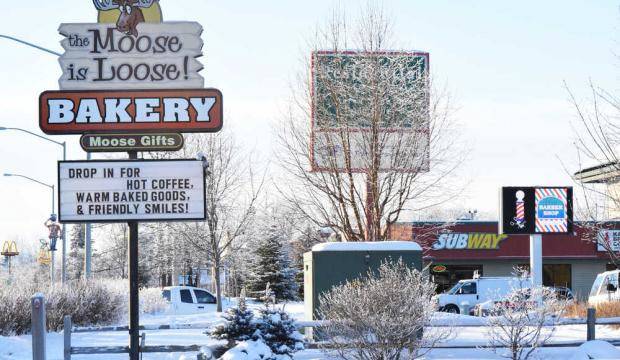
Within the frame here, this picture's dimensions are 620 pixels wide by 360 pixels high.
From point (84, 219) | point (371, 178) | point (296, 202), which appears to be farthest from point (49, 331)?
point (84, 219)

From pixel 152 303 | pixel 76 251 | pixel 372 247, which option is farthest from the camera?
pixel 76 251

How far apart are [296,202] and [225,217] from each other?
1436cm

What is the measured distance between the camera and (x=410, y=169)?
2238cm

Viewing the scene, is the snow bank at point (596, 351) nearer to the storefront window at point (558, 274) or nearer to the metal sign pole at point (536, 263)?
the metal sign pole at point (536, 263)

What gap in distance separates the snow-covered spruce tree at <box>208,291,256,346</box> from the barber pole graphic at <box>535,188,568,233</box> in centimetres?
1604

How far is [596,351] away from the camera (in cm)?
1461

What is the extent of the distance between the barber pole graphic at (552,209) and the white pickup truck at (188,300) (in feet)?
49.2

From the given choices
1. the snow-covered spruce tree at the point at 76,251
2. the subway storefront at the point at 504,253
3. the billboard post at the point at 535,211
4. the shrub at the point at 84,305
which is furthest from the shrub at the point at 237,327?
the snow-covered spruce tree at the point at 76,251

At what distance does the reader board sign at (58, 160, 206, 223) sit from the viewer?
42.0 feet

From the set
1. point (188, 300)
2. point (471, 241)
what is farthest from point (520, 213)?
point (471, 241)

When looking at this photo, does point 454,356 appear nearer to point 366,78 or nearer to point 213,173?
point 366,78

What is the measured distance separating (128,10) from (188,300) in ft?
80.3

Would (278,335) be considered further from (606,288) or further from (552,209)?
(606,288)

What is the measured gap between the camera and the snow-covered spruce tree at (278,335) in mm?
12945
